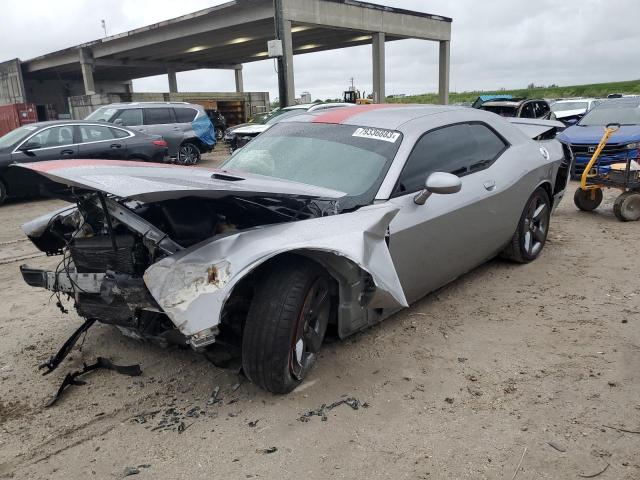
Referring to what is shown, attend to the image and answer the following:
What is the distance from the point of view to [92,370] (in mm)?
3295

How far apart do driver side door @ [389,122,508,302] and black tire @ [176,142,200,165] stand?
11190 mm

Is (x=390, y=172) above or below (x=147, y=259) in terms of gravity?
above

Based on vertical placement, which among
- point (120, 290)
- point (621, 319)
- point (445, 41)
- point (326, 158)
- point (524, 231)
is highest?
point (445, 41)

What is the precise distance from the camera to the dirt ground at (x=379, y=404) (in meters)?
2.45

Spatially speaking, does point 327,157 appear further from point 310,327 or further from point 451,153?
point 310,327

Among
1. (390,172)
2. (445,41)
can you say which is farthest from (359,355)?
(445,41)

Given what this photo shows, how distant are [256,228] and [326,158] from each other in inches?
41.1

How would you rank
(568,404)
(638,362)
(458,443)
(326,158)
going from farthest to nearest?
1. (326,158)
2. (638,362)
3. (568,404)
4. (458,443)

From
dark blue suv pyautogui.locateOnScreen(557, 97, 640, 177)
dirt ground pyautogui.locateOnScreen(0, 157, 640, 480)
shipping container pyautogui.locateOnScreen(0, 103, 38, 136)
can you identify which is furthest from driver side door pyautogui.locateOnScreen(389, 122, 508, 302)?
shipping container pyautogui.locateOnScreen(0, 103, 38, 136)

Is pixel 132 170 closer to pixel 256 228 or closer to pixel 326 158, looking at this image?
pixel 256 228

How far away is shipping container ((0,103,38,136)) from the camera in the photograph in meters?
21.7

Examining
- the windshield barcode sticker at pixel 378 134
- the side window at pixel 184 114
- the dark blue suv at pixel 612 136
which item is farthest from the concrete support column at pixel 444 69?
the windshield barcode sticker at pixel 378 134

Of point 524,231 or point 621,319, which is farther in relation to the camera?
point 524,231

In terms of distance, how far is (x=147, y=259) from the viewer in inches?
114
